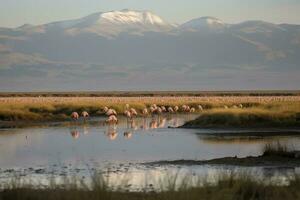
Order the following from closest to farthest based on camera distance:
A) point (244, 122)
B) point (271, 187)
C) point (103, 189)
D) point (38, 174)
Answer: point (103, 189) < point (271, 187) < point (38, 174) < point (244, 122)

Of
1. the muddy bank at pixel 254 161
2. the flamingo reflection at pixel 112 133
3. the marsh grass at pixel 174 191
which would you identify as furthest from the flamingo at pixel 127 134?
the marsh grass at pixel 174 191

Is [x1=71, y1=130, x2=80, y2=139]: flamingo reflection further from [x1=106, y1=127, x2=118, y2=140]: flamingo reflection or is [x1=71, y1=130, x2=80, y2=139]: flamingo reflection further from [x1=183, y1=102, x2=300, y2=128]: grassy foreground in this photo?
[x1=183, y1=102, x2=300, y2=128]: grassy foreground

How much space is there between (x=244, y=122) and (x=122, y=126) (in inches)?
273

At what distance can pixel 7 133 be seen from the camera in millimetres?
33281

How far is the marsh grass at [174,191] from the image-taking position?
10.9 metres

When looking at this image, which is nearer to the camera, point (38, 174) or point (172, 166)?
point (38, 174)

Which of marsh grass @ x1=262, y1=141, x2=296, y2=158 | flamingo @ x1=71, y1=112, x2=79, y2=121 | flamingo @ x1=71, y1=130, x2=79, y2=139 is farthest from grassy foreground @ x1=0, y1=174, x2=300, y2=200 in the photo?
flamingo @ x1=71, y1=112, x2=79, y2=121

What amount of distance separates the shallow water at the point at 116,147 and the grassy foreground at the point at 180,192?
13.2 ft

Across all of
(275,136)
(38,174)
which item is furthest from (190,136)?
(38,174)

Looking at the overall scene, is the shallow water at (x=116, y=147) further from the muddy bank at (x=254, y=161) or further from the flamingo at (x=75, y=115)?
the flamingo at (x=75, y=115)

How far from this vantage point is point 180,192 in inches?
419

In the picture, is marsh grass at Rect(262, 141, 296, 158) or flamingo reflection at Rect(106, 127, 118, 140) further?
flamingo reflection at Rect(106, 127, 118, 140)

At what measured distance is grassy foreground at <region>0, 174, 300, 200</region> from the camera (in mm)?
10890

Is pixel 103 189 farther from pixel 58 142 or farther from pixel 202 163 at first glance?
pixel 58 142
